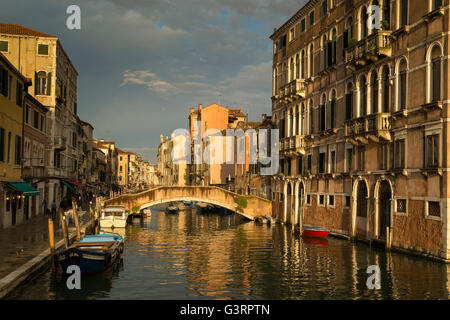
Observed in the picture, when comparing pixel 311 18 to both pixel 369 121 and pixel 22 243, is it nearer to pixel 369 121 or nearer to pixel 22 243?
pixel 369 121

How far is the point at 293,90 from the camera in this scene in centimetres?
3597

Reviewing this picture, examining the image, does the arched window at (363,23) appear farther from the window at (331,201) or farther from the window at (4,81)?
the window at (4,81)

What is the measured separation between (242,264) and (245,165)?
127 feet

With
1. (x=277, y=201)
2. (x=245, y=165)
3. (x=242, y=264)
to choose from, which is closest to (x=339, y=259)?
(x=242, y=264)

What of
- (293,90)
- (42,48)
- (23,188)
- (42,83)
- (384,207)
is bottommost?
(384,207)

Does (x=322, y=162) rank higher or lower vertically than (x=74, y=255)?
higher

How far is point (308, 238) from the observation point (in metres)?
29.0

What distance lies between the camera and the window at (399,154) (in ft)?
74.1

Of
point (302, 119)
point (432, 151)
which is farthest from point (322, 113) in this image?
point (432, 151)

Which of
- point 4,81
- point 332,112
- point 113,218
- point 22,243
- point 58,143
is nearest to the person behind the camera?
point 22,243

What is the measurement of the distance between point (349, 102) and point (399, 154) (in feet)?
20.2

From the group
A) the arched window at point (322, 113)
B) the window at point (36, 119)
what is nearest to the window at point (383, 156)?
the arched window at point (322, 113)

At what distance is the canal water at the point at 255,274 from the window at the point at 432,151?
4.05 m
